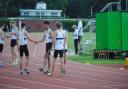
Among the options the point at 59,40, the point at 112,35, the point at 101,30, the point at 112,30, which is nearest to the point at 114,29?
the point at 112,30

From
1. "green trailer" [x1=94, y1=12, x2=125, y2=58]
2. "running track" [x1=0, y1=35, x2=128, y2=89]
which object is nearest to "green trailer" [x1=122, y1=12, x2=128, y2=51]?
"green trailer" [x1=94, y1=12, x2=125, y2=58]

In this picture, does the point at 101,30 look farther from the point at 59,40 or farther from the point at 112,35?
the point at 59,40

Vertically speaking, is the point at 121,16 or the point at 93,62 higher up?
the point at 121,16

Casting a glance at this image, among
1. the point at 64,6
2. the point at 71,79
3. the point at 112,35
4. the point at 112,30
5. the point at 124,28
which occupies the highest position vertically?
the point at 64,6

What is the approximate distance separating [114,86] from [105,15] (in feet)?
43.4

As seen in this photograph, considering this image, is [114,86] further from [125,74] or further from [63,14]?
[63,14]

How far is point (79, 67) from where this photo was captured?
2291cm

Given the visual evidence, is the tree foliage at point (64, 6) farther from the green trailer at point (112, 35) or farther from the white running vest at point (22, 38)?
the white running vest at point (22, 38)

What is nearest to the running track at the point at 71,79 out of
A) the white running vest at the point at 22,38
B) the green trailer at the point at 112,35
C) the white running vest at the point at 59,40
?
the white running vest at the point at 59,40

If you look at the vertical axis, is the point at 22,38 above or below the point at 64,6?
below

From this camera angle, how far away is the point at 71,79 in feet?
59.9

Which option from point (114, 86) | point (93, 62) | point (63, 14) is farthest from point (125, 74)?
point (63, 14)

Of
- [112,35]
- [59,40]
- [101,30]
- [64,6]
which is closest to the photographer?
[59,40]

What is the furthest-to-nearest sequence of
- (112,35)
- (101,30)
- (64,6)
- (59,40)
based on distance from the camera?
1. (64,6)
2. (101,30)
3. (112,35)
4. (59,40)
